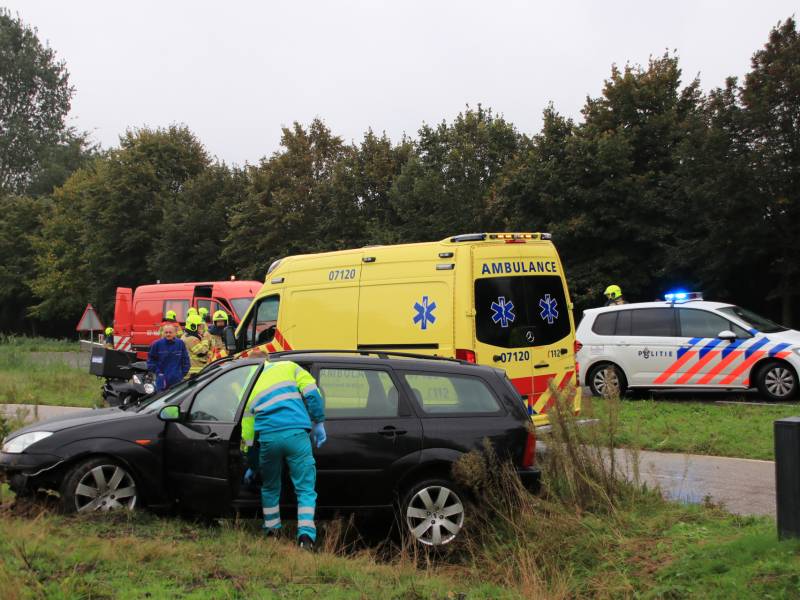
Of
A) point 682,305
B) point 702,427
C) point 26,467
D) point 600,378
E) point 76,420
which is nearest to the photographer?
point 26,467

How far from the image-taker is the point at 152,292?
22.8m

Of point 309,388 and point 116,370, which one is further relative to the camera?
point 116,370

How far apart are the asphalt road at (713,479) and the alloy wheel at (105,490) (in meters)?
3.50

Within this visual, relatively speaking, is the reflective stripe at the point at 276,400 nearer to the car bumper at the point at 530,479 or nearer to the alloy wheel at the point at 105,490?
the alloy wheel at the point at 105,490

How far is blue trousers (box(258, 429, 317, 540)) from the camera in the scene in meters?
5.94

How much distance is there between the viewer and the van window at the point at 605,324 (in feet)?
46.5

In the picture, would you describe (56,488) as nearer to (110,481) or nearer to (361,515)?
(110,481)

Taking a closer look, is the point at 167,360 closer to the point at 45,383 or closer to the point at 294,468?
the point at 294,468

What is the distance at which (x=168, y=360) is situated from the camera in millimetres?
11094

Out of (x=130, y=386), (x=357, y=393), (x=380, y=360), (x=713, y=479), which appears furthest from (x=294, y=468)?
(x=130, y=386)

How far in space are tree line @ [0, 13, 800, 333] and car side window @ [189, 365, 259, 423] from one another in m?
15.0

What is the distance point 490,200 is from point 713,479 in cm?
2102

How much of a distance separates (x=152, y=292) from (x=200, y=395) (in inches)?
669

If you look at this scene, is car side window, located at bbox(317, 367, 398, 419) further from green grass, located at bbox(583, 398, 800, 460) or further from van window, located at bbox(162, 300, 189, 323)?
van window, located at bbox(162, 300, 189, 323)
